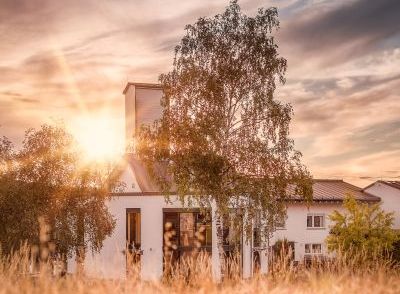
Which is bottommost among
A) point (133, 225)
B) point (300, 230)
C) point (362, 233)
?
point (300, 230)

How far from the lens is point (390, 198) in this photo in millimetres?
53188

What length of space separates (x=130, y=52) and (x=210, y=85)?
200 inches

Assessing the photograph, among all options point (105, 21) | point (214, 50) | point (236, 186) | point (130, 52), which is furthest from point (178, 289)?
point (214, 50)

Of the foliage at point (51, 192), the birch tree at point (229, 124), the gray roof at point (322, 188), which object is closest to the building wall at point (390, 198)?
the gray roof at point (322, 188)

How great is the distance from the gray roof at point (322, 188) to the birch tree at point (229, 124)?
9763 mm

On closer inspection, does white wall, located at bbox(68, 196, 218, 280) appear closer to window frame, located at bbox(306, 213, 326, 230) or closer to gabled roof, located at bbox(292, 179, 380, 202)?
window frame, located at bbox(306, 213, 326, 230)

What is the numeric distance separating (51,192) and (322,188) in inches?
1232

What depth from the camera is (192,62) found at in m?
28.9

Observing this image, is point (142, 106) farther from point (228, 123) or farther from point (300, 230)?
point (228, 123)

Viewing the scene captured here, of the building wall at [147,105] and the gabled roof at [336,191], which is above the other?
the building wall at [147,105]

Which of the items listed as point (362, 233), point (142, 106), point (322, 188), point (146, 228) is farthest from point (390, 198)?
point (146, 228)

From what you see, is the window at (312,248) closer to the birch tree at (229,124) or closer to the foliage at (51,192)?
the birch tree at (229,124)

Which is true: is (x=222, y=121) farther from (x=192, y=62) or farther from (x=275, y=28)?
(x=275, y=28)

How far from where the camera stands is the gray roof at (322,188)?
3941cm
